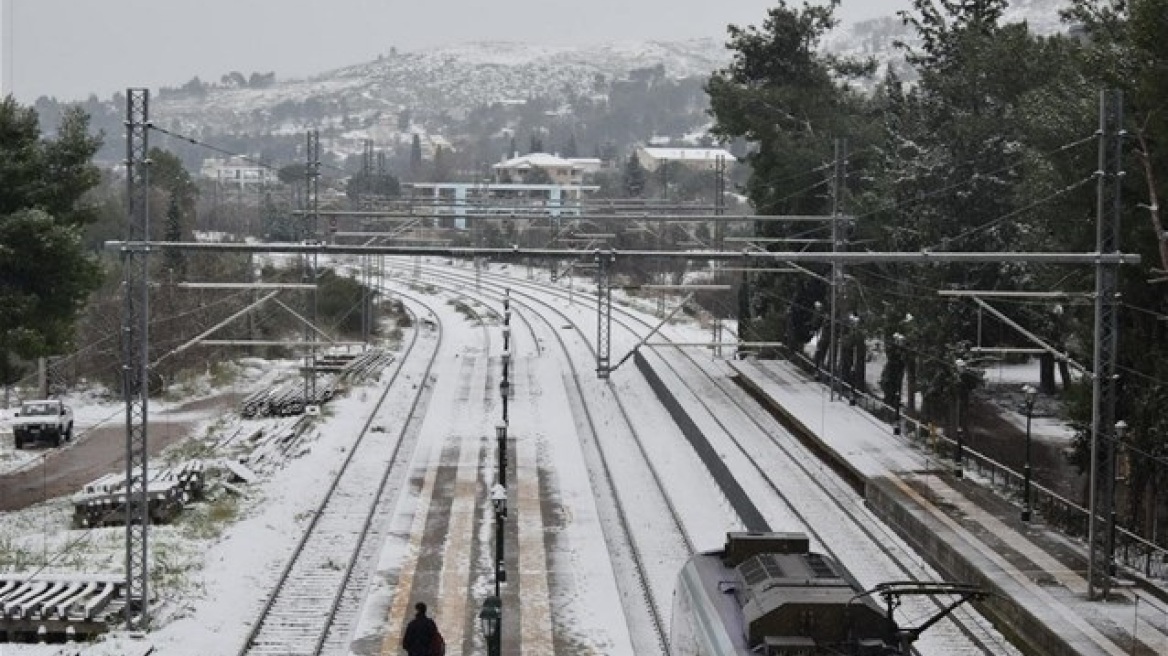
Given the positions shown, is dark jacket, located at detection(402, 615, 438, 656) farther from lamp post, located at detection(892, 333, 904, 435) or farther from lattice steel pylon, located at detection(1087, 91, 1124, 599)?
lamp post, located at detection(892, 333, 904, 435)

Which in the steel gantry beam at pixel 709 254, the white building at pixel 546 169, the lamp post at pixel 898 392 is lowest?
the lamp post at pixel 898 392

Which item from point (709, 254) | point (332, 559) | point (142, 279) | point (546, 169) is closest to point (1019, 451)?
point (709, 254)

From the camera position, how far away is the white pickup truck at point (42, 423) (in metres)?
38.6

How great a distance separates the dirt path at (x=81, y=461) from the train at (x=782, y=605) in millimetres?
19252

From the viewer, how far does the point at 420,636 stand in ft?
55.4

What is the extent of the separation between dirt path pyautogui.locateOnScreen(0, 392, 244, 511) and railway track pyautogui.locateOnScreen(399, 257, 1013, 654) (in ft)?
49.7

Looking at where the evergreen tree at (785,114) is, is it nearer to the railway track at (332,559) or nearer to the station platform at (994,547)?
the station platform at (994,547)

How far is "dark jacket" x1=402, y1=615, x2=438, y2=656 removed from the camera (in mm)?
16891

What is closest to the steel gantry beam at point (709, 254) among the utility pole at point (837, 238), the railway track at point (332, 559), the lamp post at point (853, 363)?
the railway track at point (332, 559)

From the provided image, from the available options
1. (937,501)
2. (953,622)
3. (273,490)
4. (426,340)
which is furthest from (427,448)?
(426,340)

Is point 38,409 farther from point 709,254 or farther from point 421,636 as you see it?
point 421,636

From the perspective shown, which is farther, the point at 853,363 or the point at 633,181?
the point at 633,181

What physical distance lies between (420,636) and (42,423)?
25047 millimetres

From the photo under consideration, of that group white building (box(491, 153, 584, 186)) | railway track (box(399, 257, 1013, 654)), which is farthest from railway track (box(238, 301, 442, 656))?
white building (box(491, 153, 584, 186))
